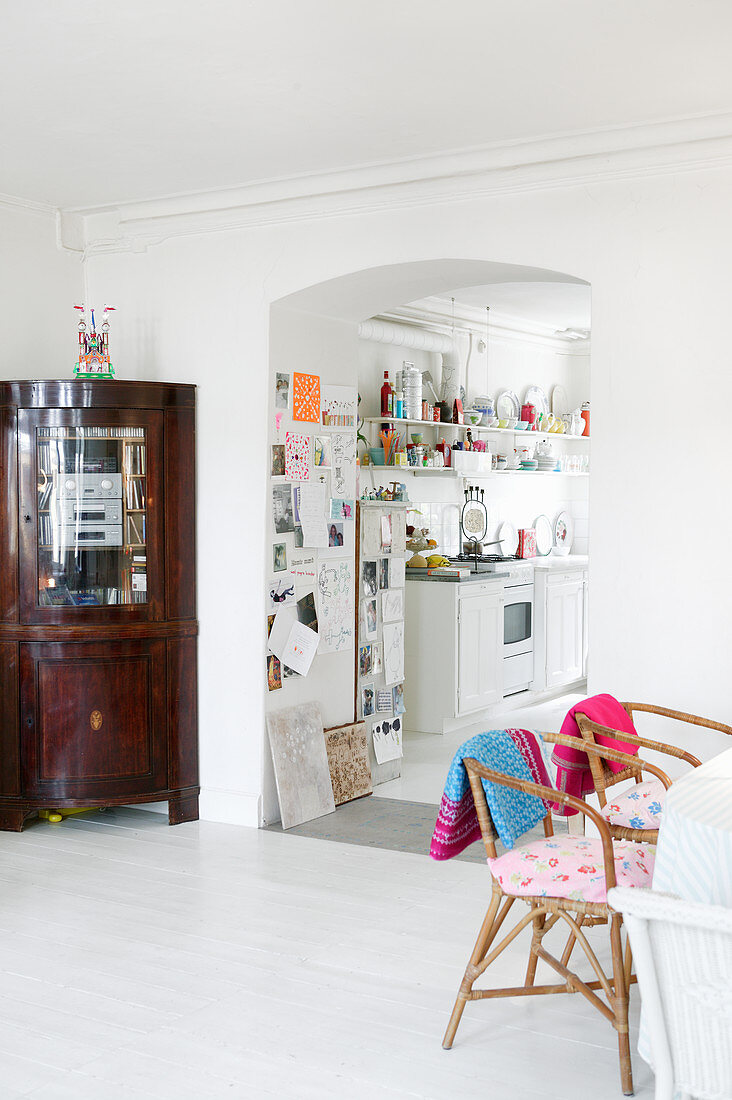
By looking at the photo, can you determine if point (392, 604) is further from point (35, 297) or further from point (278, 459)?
point (35, 297)

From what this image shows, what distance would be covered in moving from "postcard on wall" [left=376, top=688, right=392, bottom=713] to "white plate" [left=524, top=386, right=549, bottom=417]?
12.9 ft

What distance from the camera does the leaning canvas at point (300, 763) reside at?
524 cm

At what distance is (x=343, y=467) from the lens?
5.69 m

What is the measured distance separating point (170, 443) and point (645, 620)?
2327 millimetres

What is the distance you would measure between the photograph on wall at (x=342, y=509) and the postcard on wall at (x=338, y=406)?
387 mm

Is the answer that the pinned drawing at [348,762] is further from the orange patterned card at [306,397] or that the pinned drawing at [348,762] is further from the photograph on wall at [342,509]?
the orange patterned card at [306,397]

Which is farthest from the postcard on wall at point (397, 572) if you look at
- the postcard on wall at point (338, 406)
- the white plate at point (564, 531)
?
the white plate at point (564, 531)

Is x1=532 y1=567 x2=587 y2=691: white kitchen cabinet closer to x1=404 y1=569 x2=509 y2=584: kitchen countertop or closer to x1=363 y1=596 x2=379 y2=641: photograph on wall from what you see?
x1=404 y1=569 x2=509 y2=584: kitchen countertop

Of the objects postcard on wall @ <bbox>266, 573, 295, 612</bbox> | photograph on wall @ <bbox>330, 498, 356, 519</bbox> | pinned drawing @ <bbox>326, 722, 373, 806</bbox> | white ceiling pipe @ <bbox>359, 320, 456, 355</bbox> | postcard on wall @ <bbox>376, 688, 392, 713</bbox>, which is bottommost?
pinned drawing @ <bbox>326, 722, 373, 806</bbox>

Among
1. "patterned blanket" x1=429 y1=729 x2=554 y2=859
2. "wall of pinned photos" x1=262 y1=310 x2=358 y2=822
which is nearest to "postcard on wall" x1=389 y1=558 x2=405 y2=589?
"wall of pinned photos" x1=262 y1=310 x2=358 y2=822

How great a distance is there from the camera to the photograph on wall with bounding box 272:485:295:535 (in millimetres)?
5270

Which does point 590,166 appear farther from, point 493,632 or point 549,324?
point 549,324

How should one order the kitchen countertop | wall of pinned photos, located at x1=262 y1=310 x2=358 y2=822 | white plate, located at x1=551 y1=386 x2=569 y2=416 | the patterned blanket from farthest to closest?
1. white plate, located at x1=551 y1=386 x2=569 y2=416
2. the kitchen countertop
3. wall of pinned photos, located at x1=262 y1=310 x2=358 y2=822
4. the patterned blanket

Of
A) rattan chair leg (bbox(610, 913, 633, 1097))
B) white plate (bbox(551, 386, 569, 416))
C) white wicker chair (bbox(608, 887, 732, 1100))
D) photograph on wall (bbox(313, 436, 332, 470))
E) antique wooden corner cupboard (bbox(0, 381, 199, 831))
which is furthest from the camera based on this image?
white plate (bbox(551, 386, 569, 416))
